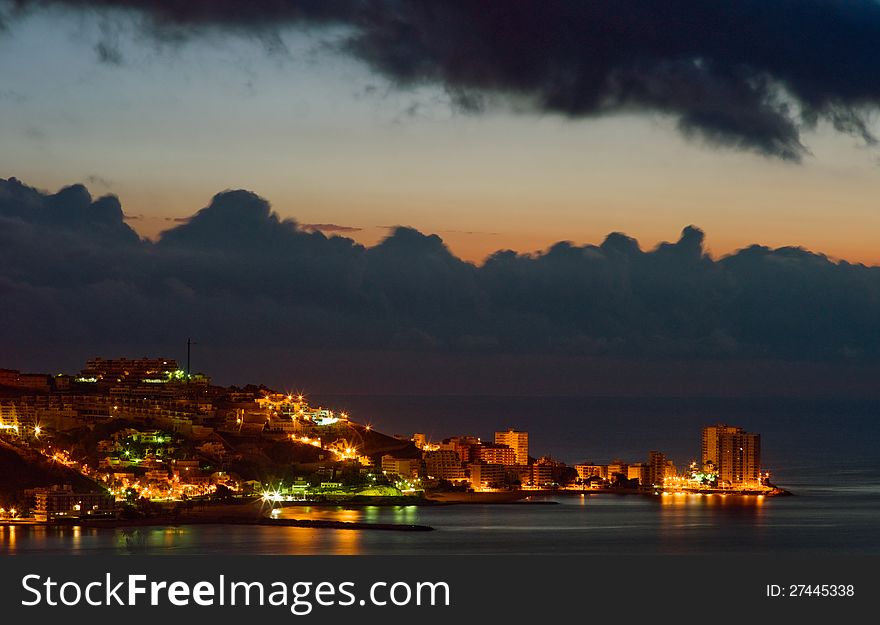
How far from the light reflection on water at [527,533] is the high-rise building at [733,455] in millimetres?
10138

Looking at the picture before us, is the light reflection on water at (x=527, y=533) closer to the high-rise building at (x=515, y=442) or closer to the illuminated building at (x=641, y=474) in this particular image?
the illuminated building at (x=641, y=474)

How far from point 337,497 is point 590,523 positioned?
1103cm

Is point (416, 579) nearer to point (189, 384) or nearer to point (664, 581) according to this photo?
point (664, 581)

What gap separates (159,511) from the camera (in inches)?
1828

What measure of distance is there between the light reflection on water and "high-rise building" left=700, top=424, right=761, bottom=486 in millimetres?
10138

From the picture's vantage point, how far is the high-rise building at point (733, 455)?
224 ft

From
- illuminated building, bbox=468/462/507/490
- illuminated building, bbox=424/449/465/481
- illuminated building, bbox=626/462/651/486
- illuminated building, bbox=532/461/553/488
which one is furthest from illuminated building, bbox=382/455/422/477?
illuminated building, bbox=626/462/651/486

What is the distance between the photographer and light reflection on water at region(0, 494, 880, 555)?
126 ft

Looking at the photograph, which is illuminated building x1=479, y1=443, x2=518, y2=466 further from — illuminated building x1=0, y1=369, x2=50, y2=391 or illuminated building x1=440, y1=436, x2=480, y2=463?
illuminated building x1=0, y1=369, x2=50, y2=391

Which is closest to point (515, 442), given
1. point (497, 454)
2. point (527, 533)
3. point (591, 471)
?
point (497, 454)

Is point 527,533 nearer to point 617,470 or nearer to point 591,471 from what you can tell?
point 617,470

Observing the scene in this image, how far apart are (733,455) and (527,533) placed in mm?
27091

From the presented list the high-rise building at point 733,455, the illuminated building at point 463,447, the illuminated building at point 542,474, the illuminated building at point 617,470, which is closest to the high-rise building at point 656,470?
the illuminated building at point 617,470

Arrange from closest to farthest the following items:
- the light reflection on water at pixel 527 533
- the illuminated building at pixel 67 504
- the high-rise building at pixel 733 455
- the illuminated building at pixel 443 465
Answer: the light reflection on water at pixel 527 533, the illuminated building at pixel 67 504, the illuminated building at pixel 443 465, the high-rise building at pixel 733 455
